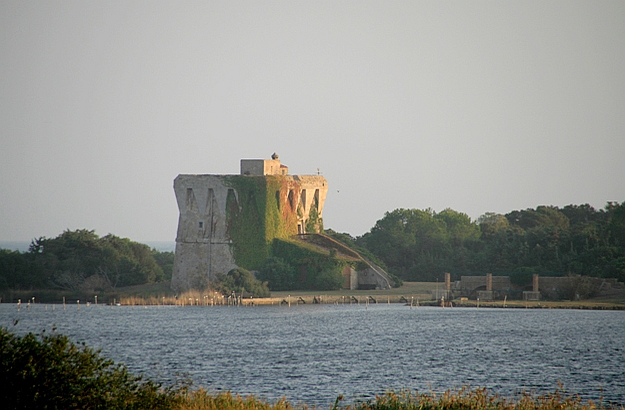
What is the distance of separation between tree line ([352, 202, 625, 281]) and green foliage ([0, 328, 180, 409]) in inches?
1969

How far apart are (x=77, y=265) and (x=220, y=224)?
10718 millimetres

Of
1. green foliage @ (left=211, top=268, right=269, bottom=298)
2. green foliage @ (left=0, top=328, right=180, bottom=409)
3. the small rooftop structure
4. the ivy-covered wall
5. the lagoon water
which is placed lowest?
the lagoon water

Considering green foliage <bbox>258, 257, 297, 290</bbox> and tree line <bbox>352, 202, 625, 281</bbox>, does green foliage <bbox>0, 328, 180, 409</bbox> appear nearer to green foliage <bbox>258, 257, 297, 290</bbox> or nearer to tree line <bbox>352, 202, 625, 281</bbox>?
green foliage <bbox>258, 257, 297, 290</bbox>

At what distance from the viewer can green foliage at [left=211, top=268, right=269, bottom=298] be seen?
62562mm

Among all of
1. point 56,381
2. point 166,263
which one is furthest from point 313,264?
point 56,381

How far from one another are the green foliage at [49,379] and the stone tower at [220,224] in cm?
4739

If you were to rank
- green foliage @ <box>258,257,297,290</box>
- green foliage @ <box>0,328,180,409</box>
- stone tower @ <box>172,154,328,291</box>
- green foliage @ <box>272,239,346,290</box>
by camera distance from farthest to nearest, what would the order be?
1. green foliage @ <box>272,239,346,290</box>
2. stone tower @ <box>172,154,328,291</box>
3. green foliage @ <box>258,257,297,290</box>
4. green foliage @ <box>0,328,180,409</box>

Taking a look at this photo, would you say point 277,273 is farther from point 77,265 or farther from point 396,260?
point 396,260

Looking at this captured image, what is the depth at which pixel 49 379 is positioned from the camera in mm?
16562

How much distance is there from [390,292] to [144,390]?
49.1m

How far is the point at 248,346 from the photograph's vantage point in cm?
4197

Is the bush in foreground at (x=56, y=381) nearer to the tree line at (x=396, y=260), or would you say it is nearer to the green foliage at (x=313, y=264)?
the tree line at (x=396, y=260)

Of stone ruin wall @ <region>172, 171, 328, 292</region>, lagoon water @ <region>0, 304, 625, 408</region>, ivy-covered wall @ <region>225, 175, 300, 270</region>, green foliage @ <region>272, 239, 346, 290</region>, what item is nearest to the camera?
lagoon water @ <region>0, 304, 625, 408</region>

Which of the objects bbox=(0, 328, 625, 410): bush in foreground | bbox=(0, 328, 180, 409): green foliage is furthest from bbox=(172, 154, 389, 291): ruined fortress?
bbox=(0, 328, 180, 409): green foliage
